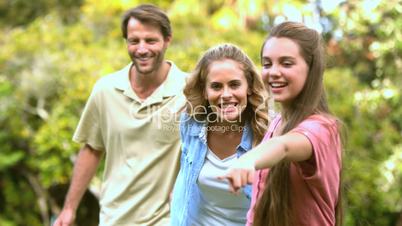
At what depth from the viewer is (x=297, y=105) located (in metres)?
2.86

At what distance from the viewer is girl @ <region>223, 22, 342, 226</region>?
272 cm

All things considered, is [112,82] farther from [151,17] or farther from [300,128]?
[300,128]

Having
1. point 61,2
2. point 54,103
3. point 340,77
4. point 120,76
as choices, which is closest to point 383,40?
point 340,77

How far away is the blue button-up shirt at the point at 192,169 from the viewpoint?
12.3 feet

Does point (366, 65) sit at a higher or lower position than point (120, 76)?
higher

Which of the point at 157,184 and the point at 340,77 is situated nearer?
the point at 157,184

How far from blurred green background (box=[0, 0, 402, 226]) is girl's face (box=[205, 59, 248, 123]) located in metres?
4.87

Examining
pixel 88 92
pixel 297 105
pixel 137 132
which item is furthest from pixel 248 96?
pixel 88 92

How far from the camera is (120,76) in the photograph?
190 inches

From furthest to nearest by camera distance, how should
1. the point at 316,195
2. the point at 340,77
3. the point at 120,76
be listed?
1. the point at 340,77
2. the point at 120,76
3. the point at 316,195

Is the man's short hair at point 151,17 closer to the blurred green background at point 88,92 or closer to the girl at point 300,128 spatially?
the girl at point 300,128

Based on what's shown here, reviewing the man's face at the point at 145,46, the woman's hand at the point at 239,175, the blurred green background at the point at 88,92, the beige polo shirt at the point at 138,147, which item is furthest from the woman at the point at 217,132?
the blurred green background at the point at 88,92

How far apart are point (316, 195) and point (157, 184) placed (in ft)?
6.25

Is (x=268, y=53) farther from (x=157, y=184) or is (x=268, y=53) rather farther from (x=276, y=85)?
(x=157, y=184)
